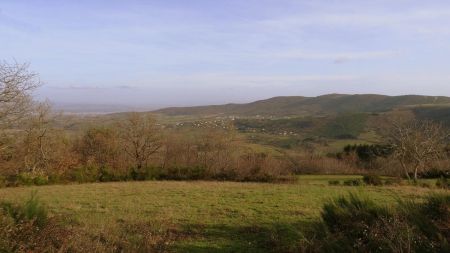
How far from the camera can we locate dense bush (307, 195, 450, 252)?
686cm

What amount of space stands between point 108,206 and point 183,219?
4663mm

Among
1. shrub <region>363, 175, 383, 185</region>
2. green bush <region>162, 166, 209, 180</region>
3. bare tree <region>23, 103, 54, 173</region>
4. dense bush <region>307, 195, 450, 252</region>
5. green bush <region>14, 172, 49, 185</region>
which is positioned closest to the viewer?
dense bush <region>307, 195, 450, 252</region>

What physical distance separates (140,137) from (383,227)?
4901 cm

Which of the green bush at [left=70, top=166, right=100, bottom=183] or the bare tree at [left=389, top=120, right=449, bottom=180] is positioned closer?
the green bush at [left=70, top=166, right=100, bottom=183]

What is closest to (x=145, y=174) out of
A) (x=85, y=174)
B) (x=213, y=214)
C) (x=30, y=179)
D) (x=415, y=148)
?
(x=85, y=174)

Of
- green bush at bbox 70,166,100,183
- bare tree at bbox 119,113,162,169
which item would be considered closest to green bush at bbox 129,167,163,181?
green bush at bbox 70,166,100,183


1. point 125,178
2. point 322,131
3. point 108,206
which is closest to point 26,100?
point 108,206

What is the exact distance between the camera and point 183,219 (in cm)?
1476

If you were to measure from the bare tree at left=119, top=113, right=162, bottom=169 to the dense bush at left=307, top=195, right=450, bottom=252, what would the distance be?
1780 inches

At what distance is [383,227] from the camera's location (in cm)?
733

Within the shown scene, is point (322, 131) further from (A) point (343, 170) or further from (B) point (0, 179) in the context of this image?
(B) point (0, 179)

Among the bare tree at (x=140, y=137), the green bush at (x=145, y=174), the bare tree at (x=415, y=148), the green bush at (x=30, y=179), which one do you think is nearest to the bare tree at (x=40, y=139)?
the green bush at (x=30, y=179)

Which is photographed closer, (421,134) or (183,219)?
(183,219)

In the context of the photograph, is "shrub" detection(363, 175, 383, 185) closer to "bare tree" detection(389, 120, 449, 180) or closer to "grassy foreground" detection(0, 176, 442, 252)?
"grassy foreground" detection(0, 176, 442, 252)
